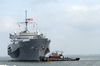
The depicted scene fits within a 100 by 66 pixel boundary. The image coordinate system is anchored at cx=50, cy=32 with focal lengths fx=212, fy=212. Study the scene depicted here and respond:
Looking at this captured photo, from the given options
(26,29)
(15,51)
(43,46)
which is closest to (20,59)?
(15,51)

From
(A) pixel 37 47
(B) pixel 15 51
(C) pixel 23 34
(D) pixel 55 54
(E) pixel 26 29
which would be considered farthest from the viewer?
(D) pixel 55 54

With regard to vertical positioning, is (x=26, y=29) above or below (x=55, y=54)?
above

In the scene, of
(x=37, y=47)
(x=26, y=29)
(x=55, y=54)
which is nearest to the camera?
(x=37, y=47)

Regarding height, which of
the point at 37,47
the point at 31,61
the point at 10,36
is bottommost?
the point at 31,61

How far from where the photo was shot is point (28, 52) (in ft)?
179

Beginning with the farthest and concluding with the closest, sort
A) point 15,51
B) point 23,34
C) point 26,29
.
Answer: point 26,29 < point 23,34 < point 15,51

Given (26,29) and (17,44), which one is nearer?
(17,44)

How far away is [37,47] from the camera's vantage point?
5400cm

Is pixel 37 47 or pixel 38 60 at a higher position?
pixel 37 47

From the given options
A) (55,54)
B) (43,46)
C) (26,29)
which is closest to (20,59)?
(43,46)

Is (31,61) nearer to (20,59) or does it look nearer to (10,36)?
(20,59)

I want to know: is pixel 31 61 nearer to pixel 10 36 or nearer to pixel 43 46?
pixel 43 46

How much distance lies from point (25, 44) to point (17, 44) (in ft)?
11.2

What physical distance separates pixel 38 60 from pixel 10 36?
13970 mm
